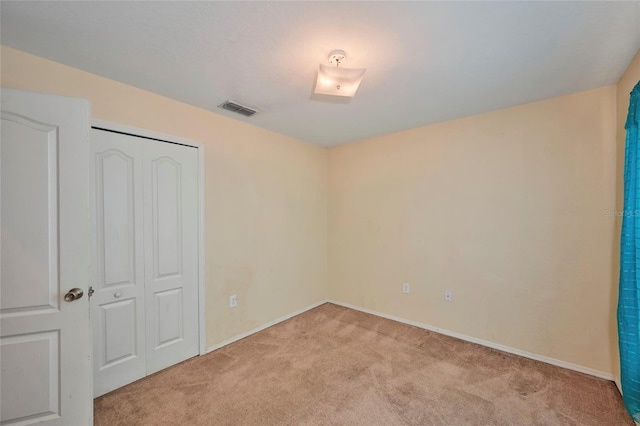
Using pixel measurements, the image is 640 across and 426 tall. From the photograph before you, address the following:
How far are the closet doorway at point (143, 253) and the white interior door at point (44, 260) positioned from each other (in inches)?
18.8

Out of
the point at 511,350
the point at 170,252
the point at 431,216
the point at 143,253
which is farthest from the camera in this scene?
the point at 431,216

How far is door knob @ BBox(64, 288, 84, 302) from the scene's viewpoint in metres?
1.46

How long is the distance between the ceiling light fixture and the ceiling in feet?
0.24

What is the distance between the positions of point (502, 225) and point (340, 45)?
2280 millimetres

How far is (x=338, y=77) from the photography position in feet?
5.23

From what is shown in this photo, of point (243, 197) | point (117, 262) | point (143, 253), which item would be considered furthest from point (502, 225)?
point (117, 262)

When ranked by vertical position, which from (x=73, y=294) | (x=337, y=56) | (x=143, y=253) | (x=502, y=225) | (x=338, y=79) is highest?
(x=337, y=56)

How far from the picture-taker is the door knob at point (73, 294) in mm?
1459

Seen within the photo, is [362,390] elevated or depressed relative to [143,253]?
depressed

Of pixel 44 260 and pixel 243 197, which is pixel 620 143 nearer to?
pixel 243 197

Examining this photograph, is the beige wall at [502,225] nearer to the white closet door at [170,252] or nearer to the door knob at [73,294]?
the white closet door at [170,252]

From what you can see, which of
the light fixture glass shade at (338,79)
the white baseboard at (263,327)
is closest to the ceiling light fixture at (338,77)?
the light fixture glass shade at (338,79)

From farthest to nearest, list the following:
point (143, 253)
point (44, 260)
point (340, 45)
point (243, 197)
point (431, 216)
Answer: point (431, 216)
point (243, 197)
point (143, 253)
point (340, 45)
point (44, 260)

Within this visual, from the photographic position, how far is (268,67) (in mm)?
1850
